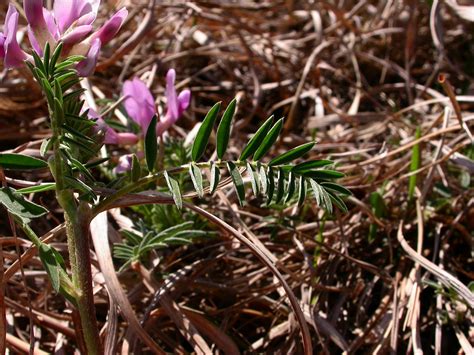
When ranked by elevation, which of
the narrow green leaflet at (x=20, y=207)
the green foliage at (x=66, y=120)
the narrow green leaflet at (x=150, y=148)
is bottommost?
the narrow green leaflet at (x=20, y=207)

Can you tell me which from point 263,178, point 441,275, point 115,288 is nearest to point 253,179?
point 263,178

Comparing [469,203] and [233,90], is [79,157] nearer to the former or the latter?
[469,203]

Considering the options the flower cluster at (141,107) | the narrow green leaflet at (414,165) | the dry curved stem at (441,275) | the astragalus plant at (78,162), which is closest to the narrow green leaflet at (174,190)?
the astragalus plant at (78,162)

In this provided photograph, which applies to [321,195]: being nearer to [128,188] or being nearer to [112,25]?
[128,188]

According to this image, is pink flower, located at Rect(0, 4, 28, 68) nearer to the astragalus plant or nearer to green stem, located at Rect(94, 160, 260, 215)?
the astragalus plant

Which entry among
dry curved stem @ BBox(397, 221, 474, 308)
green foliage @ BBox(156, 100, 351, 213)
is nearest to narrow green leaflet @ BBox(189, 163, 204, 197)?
green foliage @ BBox(156, 100, 351, 213)

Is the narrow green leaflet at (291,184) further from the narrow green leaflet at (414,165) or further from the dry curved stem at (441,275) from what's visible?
the narrow green leaflet at (414,165)

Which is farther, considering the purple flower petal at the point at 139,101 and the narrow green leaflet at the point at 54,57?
the purple flower petal at the point at 139,101
